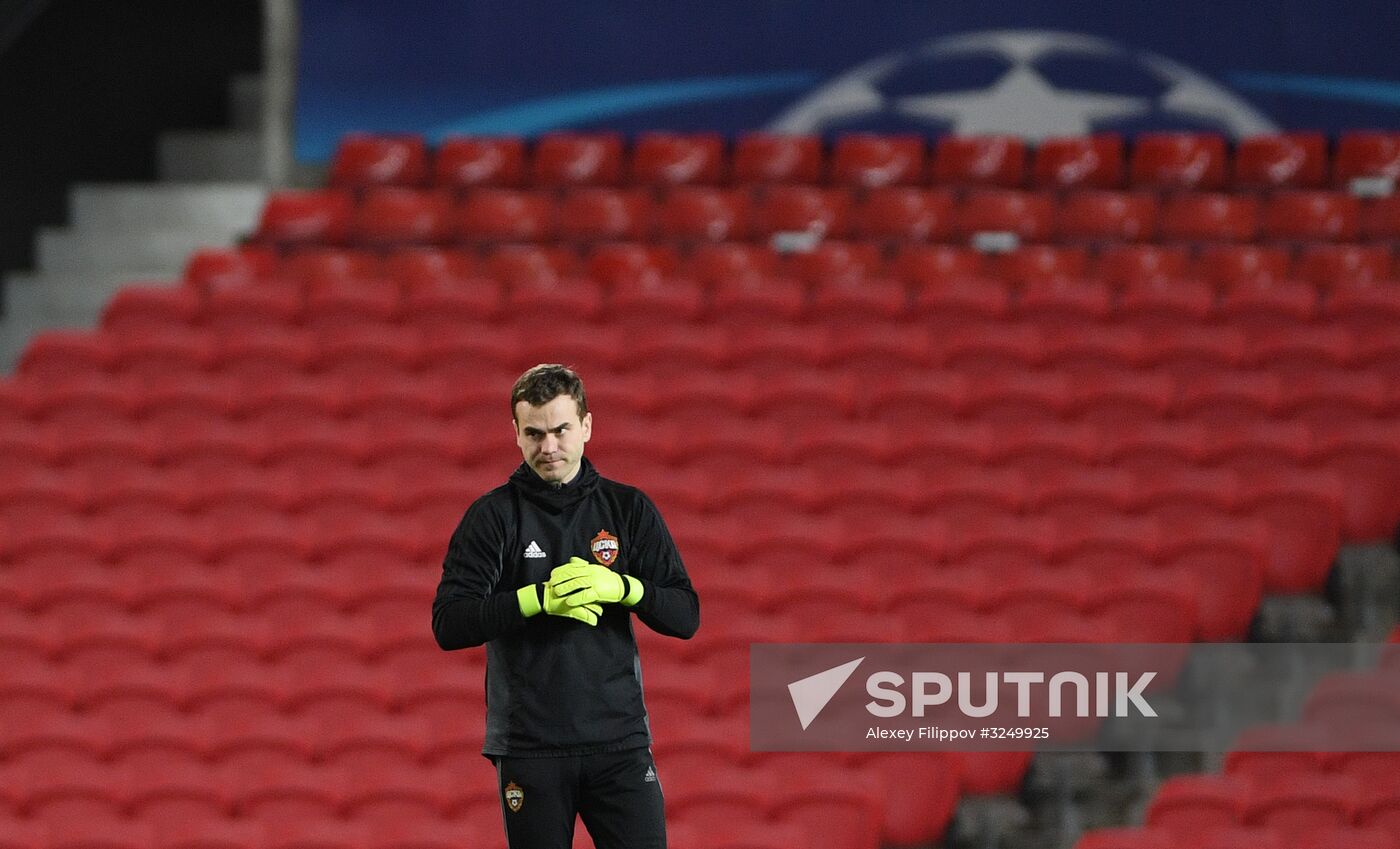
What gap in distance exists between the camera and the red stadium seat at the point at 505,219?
6961 mm

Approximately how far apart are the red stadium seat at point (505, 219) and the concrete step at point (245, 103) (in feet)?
6.82

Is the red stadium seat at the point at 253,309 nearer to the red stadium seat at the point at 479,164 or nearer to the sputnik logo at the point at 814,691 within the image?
the red stadium seat at the point at 479,164

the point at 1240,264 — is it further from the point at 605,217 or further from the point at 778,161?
the point at 605,217

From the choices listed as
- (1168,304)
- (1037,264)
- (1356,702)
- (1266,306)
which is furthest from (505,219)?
(1356,702)

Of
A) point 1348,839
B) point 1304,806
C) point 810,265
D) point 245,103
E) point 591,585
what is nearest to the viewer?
point 591,585

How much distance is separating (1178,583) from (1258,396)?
1.03 m

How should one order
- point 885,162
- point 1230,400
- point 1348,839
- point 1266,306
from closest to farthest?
point 1348,839 < point 1230,400 < point 1266,306 < point 885,162

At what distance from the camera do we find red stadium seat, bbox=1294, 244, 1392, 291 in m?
6.50

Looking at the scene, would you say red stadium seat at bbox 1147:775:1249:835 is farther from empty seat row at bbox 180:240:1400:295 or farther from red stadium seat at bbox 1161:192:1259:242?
red stadium seat at bbox 1161:192:1259:242

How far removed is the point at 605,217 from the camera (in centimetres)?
696

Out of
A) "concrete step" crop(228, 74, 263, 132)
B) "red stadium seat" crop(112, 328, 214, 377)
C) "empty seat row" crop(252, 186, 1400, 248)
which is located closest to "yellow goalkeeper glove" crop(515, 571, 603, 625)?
"red stadium seat" crop(112, 328, 214, 377)

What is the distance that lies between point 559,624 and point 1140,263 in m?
4.29

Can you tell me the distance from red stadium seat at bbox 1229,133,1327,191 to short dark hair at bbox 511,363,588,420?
517 centimetres

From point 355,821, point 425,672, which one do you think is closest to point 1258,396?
point 425,672
